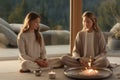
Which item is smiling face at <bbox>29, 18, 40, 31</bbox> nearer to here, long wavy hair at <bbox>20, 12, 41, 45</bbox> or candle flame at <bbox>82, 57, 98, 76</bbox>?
long wavy hair at <bbox>20, 12, 41, 45</bbox>

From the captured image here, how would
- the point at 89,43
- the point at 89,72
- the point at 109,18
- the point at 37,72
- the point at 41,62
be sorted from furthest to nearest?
1. the point at 109,18
2. the point at 89,43
3. the point at 41,62
4. the point at 37,72
5. the point at 89,72

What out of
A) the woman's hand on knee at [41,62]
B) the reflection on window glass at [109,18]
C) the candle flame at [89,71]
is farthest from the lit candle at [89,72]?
the reflection on window glass at [109,18]

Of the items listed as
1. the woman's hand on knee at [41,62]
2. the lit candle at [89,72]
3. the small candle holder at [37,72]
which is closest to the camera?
the lit candle at [89,72]

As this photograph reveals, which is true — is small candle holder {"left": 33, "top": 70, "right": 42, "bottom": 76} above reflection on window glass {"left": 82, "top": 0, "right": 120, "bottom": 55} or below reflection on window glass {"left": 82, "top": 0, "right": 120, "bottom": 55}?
below

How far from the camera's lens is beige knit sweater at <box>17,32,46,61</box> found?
3703mm

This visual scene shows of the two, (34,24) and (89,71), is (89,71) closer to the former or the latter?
(89,71)

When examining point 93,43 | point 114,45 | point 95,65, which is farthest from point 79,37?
point 114,45

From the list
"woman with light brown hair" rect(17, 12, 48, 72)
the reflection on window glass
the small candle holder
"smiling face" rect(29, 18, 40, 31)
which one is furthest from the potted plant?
the small candle holder

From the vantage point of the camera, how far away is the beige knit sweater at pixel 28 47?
3.70m

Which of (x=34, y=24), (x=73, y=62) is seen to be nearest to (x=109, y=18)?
(x=73, y=62)

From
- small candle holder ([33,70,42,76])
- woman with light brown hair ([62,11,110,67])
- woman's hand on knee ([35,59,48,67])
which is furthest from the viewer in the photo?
woman with light brown hair ([62,11,110,67])

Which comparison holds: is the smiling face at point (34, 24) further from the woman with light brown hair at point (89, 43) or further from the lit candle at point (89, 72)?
the lit candle at point (89, 72)

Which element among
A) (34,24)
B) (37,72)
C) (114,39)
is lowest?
(37,72)

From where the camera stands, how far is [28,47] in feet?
12.3
